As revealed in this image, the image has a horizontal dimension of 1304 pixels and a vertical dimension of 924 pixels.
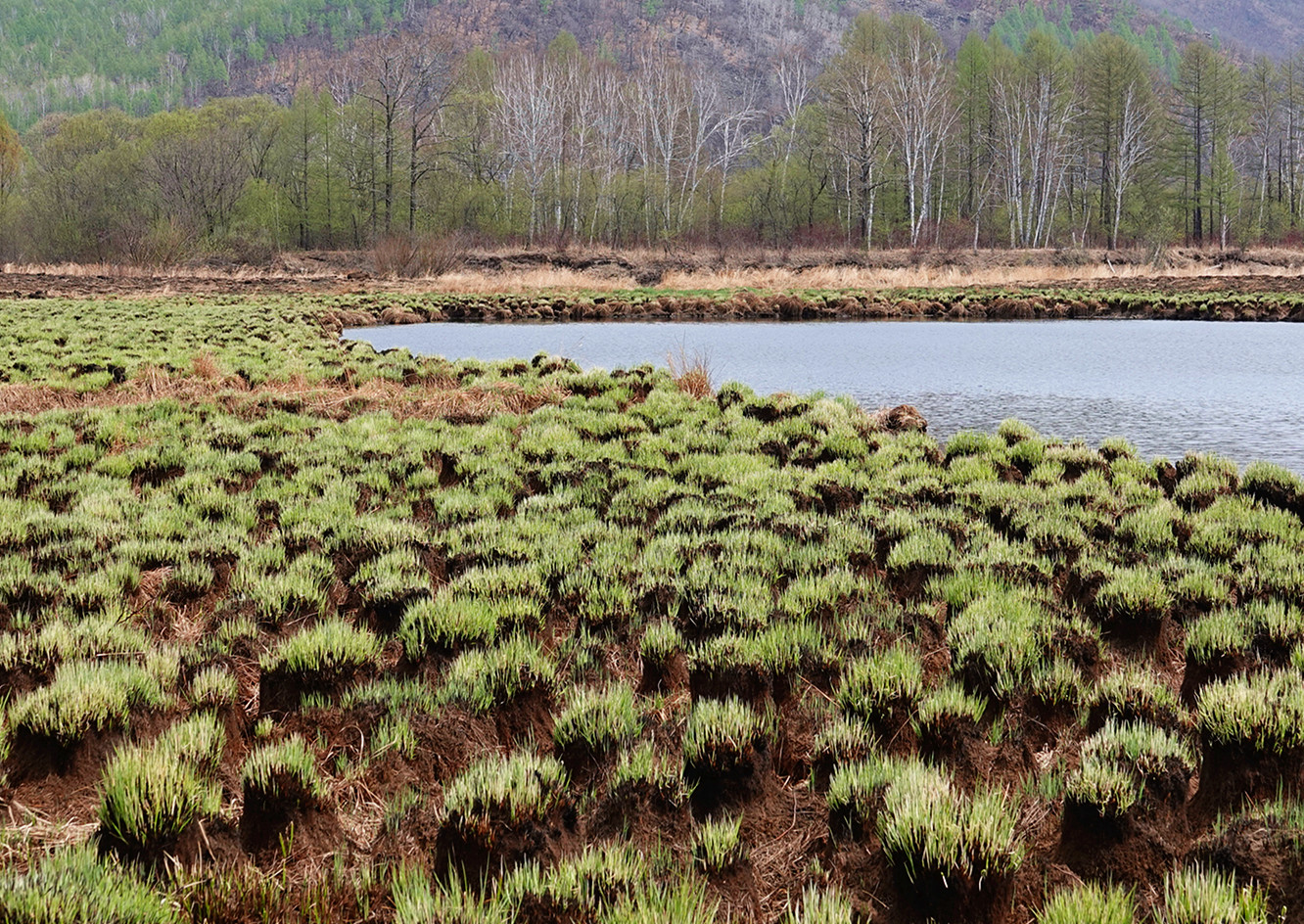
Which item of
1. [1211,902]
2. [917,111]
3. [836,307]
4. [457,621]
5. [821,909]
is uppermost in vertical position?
[917,111]

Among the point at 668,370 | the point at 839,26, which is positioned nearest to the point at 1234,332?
the point at 668,370

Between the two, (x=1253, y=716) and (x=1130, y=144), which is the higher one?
(x=1130, y=144)

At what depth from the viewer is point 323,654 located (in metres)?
3.57

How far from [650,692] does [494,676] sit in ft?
2.23

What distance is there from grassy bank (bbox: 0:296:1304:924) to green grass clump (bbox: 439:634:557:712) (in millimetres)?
13

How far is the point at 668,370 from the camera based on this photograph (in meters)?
12.8

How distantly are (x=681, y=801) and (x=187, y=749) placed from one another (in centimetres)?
160

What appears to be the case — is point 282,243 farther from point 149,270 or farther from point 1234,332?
point 1234,332

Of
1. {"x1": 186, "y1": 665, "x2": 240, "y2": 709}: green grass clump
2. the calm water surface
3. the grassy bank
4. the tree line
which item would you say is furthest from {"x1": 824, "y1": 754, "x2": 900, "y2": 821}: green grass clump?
the tree line

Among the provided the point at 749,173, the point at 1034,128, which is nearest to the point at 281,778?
the point at 749,173

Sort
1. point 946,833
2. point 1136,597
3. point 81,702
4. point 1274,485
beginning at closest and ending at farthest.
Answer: point 946,833 < point 81,702 < point 1136,597 < point 1274,485

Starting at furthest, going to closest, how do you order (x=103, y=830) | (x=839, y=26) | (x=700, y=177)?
(x=839, y=26)
(x=700, y=177)
(x=103, y=830)

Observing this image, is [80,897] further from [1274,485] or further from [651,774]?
Answer: [1274,485]

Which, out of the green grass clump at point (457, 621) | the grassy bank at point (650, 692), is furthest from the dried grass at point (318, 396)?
the green grass clump at point (457, 621)
